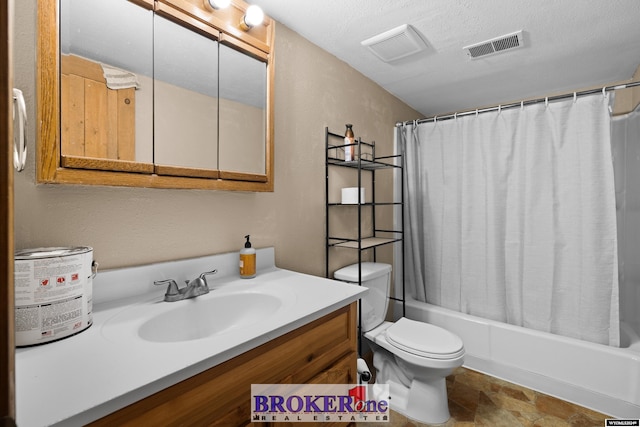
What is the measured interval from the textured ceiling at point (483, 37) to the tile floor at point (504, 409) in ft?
7.06

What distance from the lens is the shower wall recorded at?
77.4 inches

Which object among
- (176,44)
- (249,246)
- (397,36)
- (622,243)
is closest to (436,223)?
(622,243)

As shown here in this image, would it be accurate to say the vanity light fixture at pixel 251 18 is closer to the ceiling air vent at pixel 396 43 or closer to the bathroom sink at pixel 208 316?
the ceiling air vent at pixel 396 43

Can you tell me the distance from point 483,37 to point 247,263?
5.99 feet

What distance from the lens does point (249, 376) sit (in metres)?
0.81

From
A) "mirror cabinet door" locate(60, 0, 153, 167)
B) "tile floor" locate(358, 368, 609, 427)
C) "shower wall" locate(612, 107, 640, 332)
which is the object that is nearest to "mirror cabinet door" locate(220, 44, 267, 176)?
"mirror cabinet door" locate(60, 0, 153, 167)

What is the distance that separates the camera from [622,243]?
80.6 inches

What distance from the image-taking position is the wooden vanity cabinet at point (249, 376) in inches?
25.0

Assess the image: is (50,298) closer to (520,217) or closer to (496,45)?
(496,45)

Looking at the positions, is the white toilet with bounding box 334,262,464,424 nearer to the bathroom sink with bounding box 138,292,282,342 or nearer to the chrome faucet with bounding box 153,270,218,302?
the bathroom sink with bounding box 138,292,282,342

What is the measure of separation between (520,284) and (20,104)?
2.66 m

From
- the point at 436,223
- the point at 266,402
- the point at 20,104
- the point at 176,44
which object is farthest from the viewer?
the point at 436,223

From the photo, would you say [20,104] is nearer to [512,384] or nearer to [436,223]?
[436,223]

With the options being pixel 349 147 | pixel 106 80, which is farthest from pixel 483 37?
pixel 106 80
